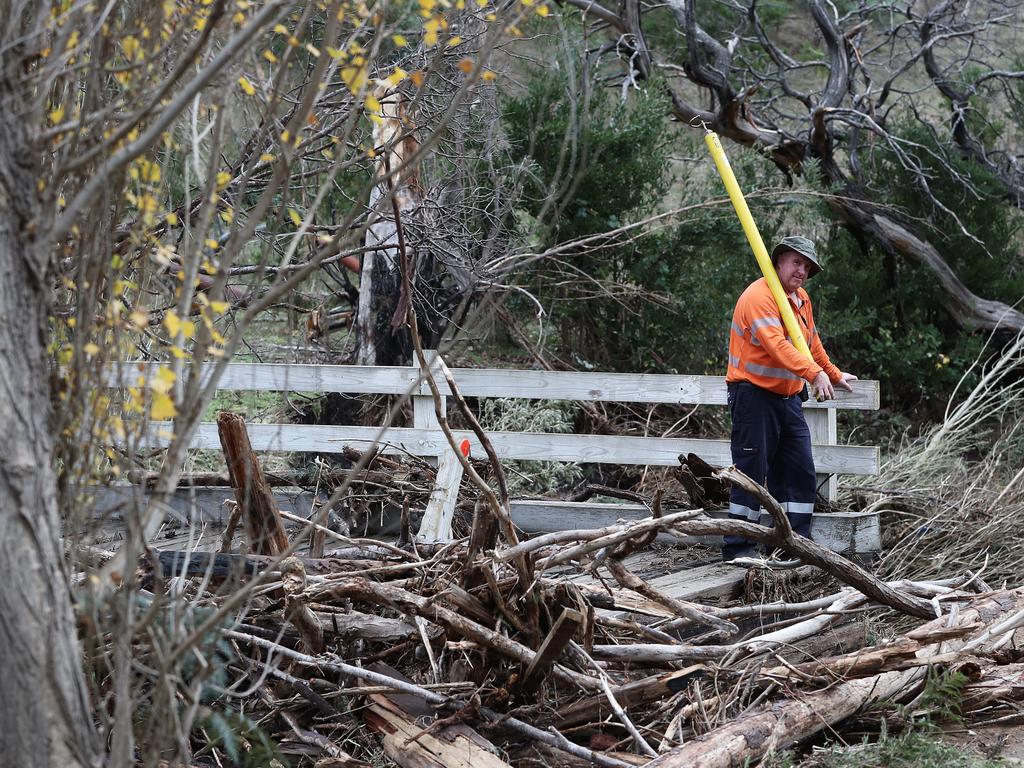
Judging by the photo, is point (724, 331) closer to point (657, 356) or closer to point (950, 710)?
point (657, 356)

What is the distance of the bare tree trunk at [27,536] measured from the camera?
2.27 m

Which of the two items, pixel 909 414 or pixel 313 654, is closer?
pixel 313 654

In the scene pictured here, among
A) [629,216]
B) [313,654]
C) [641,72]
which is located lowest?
[313,654]

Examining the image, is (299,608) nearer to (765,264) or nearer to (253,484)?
(253,484)

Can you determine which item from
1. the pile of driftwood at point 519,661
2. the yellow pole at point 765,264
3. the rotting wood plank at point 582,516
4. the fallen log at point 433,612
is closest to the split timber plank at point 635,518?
the rotting wood plank at point 582,516

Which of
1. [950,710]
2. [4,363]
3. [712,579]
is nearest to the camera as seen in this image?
[4,363]

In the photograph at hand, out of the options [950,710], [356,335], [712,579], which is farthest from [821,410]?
[356,335]

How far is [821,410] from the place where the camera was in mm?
7336

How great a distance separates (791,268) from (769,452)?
1.17 m

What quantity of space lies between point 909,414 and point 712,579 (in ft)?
21.1

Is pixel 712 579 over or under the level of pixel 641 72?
under

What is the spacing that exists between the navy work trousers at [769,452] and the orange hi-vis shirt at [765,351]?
0.28ft

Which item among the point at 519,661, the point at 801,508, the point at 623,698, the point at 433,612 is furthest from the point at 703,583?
the point at 433,612

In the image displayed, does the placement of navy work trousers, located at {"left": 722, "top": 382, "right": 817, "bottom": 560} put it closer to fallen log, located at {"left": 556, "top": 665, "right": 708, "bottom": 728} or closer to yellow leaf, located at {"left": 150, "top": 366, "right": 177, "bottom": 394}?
fallen log, located at {"left": 556, "top": 665, "right": 708, "bottom": 728}
